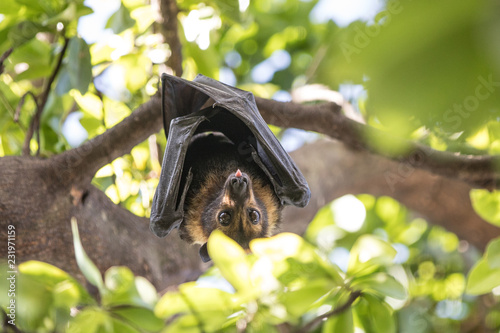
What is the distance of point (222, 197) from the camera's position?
133 inches

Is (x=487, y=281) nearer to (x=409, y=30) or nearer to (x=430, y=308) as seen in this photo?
(x=409, y=30)

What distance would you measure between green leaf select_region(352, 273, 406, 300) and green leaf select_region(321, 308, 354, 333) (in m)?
0.17

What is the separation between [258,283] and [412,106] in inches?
77.9

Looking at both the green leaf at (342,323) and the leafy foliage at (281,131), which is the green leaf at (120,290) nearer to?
the leafy foliage at (281,131)

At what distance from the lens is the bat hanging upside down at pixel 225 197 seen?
10.8ft

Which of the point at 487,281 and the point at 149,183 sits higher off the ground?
the point at 487,281

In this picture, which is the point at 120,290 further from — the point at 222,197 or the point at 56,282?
the point at 222,197

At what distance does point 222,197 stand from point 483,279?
5.63 feet

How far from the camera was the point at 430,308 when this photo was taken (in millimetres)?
5082

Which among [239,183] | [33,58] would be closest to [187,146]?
[239,183]

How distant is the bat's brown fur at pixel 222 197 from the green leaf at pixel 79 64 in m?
0.93

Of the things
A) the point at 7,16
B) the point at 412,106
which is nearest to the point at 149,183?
the point at 7,16

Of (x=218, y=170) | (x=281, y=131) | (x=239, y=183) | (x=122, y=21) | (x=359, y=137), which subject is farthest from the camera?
(x=281, y=131)

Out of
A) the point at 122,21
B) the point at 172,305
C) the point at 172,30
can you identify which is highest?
the point at 122,21
